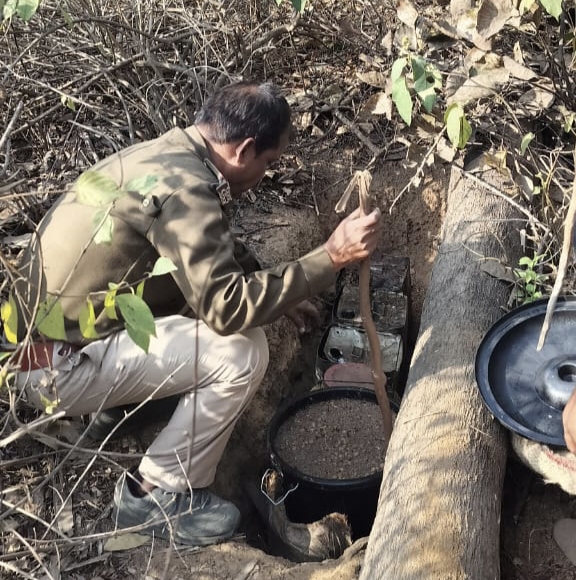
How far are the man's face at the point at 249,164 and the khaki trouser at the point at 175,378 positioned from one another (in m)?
0.60

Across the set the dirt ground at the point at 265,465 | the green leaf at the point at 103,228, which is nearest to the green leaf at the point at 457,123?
the dirt ground at the point at 265,465

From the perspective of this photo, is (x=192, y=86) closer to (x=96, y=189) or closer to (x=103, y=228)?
(x=103, y=228)

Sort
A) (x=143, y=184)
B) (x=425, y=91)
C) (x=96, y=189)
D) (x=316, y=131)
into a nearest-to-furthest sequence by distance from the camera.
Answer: (x=96, y=189)
(x=143, y=184)
(x=425, y=91)
(x=316, y=131)

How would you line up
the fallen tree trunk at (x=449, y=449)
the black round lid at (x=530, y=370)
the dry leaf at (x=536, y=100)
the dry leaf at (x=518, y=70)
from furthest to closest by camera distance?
the dry leaf at (x=536, y=100), the dry leaf at (x=518, y=70), the black round lid at (x=530, y=370), the fallen tree trunk at (x=449, y=449)

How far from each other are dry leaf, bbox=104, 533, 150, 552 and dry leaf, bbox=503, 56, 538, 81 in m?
2.59

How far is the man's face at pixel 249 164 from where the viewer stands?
9.90ft

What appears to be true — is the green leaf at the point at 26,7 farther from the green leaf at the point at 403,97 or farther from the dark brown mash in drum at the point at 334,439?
the dark brown mash in drum at the point at 334,439

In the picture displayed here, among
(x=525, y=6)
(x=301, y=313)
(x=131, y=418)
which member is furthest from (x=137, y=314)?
(x=525, y=6)

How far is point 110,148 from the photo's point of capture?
429cm

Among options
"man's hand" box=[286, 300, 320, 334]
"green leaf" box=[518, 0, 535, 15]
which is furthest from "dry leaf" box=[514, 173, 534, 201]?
"man's hand" box=[286, 300, 320, 334]

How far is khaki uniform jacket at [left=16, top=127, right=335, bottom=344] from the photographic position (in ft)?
8.86

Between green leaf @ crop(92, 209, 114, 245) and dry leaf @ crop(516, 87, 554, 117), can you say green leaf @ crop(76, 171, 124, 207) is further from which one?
dry leaf @ crop(516, 87, 554, 117)

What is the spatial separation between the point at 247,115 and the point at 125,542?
1.71 m

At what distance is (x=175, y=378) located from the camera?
301 centimetres
